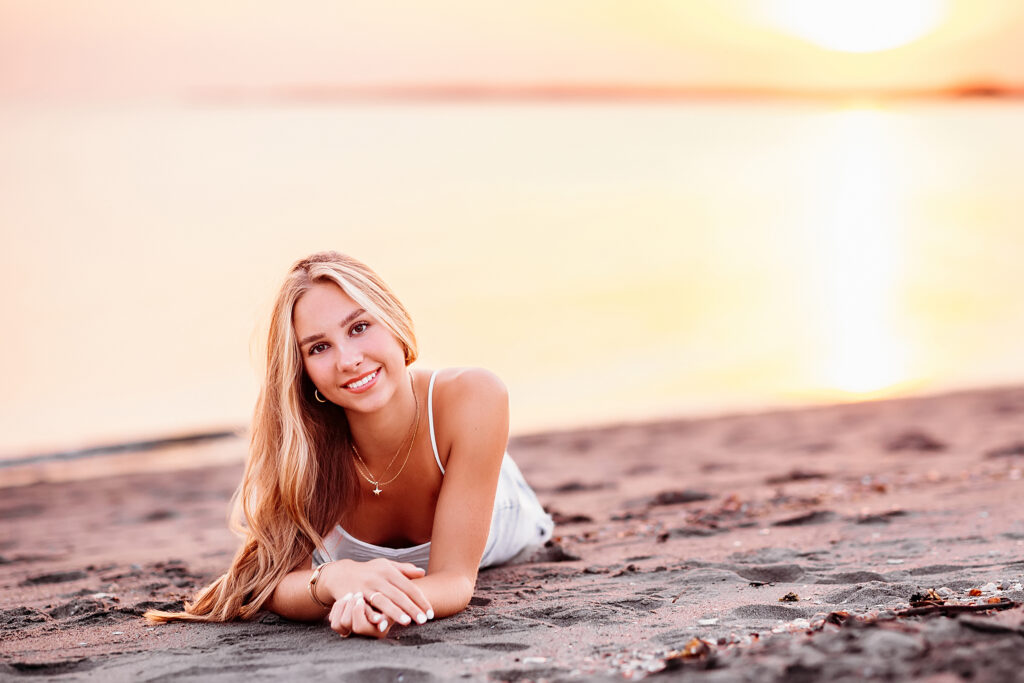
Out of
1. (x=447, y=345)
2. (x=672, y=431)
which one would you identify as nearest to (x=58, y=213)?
(x=447, y=345)

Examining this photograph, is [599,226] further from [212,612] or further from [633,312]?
[212,612]

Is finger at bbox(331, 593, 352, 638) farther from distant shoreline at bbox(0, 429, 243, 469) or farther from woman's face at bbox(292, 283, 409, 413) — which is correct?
distant shoreline at bbox(0, 429, 243, 469)

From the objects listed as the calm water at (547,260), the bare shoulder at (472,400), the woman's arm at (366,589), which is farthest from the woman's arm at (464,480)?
the calm water at (547,260)

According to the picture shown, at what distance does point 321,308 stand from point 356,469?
0.73m

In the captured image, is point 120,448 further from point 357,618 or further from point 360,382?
point 357,618

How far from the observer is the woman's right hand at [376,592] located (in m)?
3.08

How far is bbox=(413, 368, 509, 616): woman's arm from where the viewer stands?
3381 mm

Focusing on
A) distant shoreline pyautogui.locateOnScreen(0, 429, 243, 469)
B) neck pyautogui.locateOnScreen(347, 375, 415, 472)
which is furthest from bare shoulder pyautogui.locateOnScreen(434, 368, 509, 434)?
distant shoreline pyautogui.locateOnScreen(0, 429, 243, 469)

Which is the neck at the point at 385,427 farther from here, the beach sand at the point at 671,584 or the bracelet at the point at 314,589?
the beach sand at the point at 671,584

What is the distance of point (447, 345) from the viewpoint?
12422 mm

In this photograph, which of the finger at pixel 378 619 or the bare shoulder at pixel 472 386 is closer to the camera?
the finger at pixel 378 619

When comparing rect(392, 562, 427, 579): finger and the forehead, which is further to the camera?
the forehead

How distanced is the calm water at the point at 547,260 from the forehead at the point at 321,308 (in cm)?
23

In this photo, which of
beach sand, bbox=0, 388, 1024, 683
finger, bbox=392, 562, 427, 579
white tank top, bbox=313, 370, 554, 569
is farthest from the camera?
→ white tank top, bbox=313, 370, 554, 569
